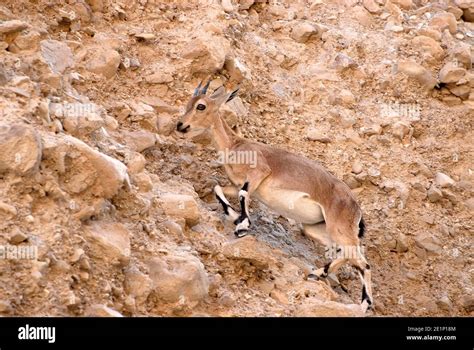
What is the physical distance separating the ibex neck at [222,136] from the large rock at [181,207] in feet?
5.96

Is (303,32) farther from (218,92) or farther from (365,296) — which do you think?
(365,296)

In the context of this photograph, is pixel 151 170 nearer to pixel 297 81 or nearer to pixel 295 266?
pixel 295 266

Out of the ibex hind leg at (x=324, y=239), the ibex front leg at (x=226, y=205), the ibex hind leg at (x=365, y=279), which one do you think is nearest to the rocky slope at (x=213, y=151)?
the ibex front leg at (x=226, y=205)

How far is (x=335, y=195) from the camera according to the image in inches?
456

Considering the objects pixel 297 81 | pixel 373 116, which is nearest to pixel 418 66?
pixel 373 116

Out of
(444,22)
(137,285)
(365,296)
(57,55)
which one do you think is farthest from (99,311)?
(444,22)

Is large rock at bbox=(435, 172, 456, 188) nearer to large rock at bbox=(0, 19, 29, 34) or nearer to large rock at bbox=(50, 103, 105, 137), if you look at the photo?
large rock at bbox=(50, 103, 105, 137)

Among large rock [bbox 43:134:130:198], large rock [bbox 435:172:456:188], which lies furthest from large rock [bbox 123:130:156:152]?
large rock [bbox 435:172:456:188]

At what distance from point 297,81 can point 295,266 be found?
474cm

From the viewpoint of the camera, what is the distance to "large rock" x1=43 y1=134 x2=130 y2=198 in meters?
8.64

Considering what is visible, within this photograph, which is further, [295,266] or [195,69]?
[195,69]

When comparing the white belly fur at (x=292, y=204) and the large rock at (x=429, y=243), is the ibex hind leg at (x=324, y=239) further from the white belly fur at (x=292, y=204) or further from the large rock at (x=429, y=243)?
the large rock at (x=429, y=243)

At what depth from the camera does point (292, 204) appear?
11.4 meters

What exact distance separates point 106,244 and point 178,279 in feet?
2.98
